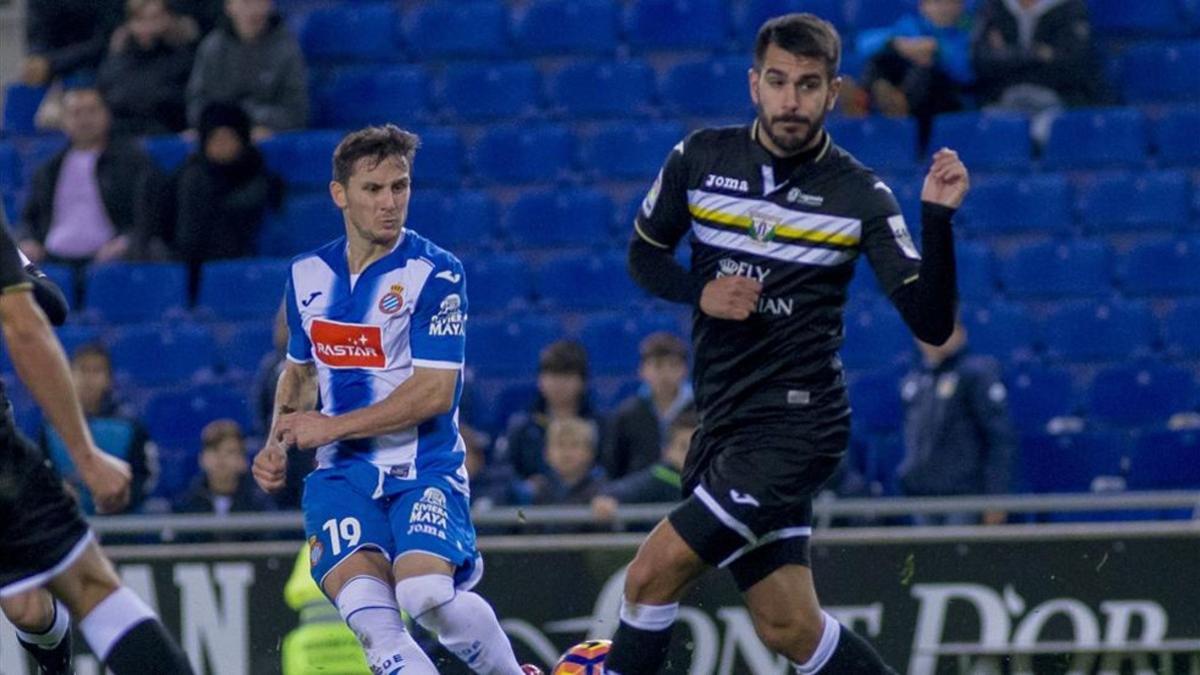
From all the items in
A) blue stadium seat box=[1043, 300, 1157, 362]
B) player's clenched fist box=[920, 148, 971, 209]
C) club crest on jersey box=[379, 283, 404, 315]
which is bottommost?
blue stadium seat box=[1043, 300, 1157, 362]

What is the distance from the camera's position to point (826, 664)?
646 centimetres

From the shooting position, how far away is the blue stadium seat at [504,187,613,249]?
38.9 feet

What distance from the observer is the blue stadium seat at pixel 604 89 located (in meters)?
12.5

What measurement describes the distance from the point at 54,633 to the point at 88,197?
636 cm

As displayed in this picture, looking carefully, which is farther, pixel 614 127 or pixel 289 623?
pixel 614 127

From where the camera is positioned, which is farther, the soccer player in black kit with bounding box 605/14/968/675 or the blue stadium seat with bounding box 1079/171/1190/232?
the blue stadium seat with bounding box 1079/171/1190/232

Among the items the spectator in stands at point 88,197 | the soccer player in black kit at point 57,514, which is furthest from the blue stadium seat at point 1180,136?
the soccer player in black kit at point 57,514

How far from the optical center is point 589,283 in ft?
38.0

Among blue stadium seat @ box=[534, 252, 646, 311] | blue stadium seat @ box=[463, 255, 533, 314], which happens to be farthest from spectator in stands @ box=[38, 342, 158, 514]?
blue stadium seat @ box=[534, 252, 646, 311]

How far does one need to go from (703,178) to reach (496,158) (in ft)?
19.7

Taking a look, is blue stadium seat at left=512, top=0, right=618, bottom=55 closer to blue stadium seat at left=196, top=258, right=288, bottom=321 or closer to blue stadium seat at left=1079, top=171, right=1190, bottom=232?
blue stadium seat at left=196, top=258, right=288, bottom=321

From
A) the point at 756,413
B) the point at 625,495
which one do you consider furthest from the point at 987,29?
the point at 756,413

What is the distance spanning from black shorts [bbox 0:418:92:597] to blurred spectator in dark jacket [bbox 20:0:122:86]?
8355 mm

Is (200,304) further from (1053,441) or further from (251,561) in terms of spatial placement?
(1053,441)
